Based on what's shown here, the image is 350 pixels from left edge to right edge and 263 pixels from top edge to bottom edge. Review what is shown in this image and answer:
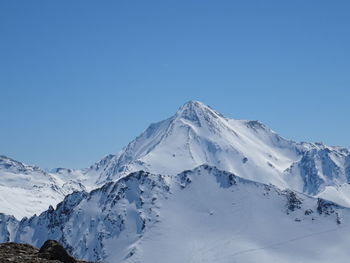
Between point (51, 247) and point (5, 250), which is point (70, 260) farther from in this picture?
point (5, 250)

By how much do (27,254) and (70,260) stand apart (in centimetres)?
223

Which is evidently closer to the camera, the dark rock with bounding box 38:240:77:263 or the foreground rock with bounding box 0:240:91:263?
the foreground rock with bounding box 0:240:91:263

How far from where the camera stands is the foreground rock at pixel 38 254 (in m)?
29.9

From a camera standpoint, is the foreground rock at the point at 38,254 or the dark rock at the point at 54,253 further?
the dark rock at the point at 54,253

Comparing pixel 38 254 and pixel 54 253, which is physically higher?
pixel 54 253

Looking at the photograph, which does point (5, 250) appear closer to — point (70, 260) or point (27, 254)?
point (27, 254)

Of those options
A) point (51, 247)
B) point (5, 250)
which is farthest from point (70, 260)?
point (5, 250)

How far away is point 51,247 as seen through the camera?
31766 millimetres

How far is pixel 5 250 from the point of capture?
31.7m

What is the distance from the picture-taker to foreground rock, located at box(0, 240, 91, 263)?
29902 mm

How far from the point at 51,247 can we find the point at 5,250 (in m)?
2.38

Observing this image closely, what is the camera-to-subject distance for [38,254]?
31.4 meters

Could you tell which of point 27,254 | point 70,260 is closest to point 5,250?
point 27,254

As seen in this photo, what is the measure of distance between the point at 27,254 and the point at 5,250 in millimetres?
1156
